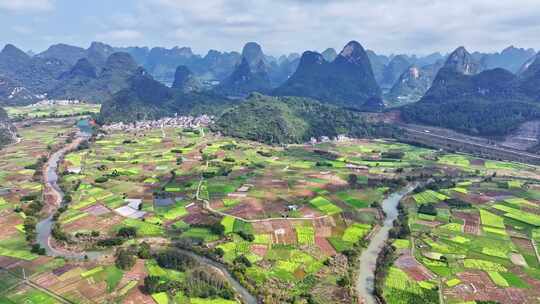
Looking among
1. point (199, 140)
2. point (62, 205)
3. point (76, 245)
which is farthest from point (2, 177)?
point (199, 140)

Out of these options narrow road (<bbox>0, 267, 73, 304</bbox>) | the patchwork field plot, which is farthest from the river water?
the patchwork field plot

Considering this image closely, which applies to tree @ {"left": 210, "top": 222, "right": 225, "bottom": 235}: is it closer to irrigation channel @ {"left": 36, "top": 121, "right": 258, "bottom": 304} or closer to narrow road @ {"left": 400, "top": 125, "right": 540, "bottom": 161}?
irrigation channel @ {"left": 36, "top": 121, "right": 258, "bottom": 304}

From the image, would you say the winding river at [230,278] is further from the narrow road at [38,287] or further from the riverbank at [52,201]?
the narrow road at [38,287]

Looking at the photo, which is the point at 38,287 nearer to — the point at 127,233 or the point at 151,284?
the point at 151,284

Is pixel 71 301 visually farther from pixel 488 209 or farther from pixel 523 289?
pixel 488 209

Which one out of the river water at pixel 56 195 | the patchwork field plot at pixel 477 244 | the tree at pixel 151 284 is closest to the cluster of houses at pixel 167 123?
the river water at pixel 56 195

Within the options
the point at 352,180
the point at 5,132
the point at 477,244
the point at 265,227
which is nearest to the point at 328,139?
the point at 352,180

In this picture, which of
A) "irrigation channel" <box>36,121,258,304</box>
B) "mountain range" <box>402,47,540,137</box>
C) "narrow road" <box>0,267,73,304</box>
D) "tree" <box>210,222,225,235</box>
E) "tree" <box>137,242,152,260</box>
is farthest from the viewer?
"mountain range" <box>402,47,540,137</box>
